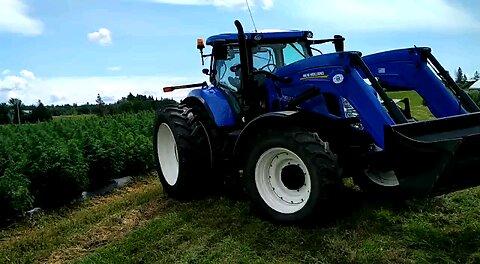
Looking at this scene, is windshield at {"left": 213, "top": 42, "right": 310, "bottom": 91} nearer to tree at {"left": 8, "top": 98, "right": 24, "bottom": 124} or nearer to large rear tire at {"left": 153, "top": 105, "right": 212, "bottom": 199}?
large rear tire at {"left": 153, "top": 105, "right": 212, "bottom": 199}

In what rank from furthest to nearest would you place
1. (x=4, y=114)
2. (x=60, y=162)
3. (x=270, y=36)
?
(x=4, y=114), (x=60, y=162), (x=270, y=36)

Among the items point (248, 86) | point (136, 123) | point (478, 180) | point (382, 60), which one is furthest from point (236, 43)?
point (136, 123)

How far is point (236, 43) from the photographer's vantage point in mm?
6258

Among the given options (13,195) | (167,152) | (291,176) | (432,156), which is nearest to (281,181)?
(291,176)

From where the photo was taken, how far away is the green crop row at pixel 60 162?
653 cm

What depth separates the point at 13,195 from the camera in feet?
20.6

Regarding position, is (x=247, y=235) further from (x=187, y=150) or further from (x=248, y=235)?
(x=187, y=150)

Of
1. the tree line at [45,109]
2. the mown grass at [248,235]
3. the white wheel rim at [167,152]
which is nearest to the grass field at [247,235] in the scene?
the mown grass at [248,235]

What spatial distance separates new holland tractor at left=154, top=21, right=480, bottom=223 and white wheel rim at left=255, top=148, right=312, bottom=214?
10 mm

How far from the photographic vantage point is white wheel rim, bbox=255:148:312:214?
4.92m

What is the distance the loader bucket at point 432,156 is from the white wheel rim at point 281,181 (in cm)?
90

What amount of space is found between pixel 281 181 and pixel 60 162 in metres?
3.65

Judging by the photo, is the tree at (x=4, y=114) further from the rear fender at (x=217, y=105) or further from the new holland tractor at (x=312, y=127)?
the rear fender at (x=217, y=105)

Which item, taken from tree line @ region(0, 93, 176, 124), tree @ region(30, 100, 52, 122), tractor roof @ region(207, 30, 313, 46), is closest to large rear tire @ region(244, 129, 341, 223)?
tractor roof @ region(207, 30, 313, 46)
